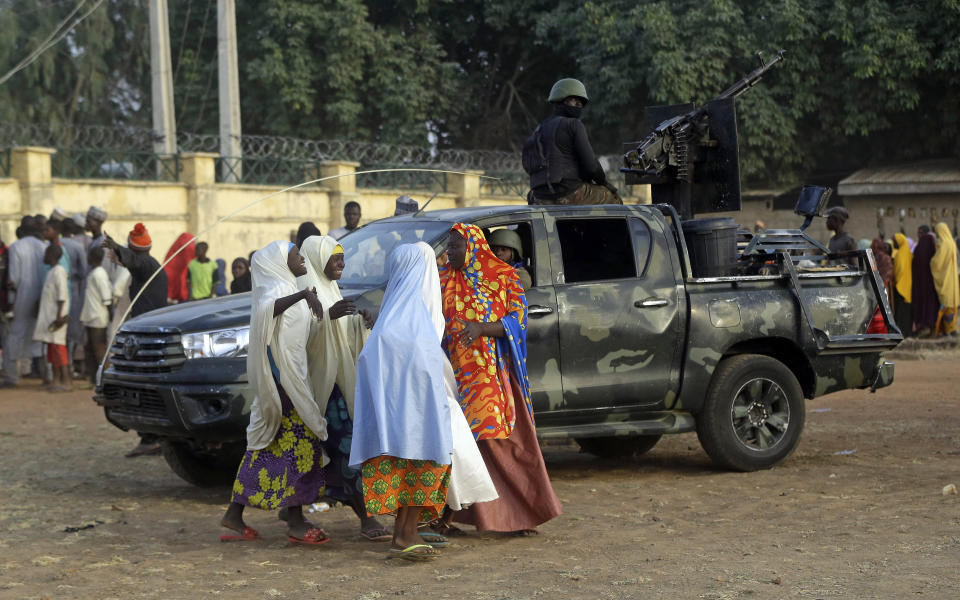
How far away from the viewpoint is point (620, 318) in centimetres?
763

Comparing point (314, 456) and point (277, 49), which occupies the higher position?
point (277, 49)

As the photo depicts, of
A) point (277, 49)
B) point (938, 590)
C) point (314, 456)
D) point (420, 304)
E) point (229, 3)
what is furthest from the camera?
point (277, 49)

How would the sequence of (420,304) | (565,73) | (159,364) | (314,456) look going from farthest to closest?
(565,73) < (159,364) < (314,456) < (420,304)

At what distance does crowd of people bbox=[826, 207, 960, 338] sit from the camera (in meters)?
17.8

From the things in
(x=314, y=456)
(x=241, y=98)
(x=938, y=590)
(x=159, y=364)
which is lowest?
(x=938, y=590)

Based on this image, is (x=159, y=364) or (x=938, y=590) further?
(x=159, y=364)

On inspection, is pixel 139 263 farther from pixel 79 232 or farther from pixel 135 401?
pixel 79 232

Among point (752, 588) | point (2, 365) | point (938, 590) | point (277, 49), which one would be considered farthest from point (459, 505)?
point (277, 49)

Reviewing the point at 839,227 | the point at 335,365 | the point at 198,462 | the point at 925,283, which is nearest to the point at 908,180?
the point at 925,283

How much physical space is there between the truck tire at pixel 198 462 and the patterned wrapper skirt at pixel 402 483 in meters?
2.42

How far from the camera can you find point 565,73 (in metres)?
34.2

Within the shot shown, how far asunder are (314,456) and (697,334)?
289cm

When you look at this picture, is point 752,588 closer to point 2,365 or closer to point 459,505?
point 459,505

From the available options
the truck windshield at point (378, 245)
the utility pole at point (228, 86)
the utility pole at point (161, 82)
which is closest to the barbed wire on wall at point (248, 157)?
the utility pole at point (161, 82)
